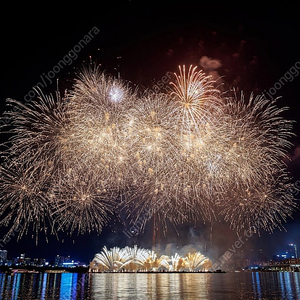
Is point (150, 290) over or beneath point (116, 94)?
beneath

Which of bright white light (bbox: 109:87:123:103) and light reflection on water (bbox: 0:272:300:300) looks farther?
light reflection on water (bbox: 0:272:300:300)

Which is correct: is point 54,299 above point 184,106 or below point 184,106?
below

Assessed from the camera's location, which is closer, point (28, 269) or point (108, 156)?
point (108, 156)

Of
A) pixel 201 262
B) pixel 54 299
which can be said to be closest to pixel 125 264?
pixel 201 262

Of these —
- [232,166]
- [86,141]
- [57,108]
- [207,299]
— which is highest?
[57,108]

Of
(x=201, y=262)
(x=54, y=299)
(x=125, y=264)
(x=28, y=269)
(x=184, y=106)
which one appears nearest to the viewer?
(x=184, y=106)

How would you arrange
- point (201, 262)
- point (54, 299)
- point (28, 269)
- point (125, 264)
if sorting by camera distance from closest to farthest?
point (54, 299), point (125, 264), point (201, 262), point (28, 269)

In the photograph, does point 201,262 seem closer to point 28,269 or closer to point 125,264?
point 125,264

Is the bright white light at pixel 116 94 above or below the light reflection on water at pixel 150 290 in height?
above

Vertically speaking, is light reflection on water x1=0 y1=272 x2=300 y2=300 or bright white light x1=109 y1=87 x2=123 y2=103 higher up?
bright white light x1=109 y1=87 x2=123 y2=103

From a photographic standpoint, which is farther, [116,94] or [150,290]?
[150,290]

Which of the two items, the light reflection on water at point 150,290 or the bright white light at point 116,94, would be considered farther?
the light reflection on water at point 150,290
